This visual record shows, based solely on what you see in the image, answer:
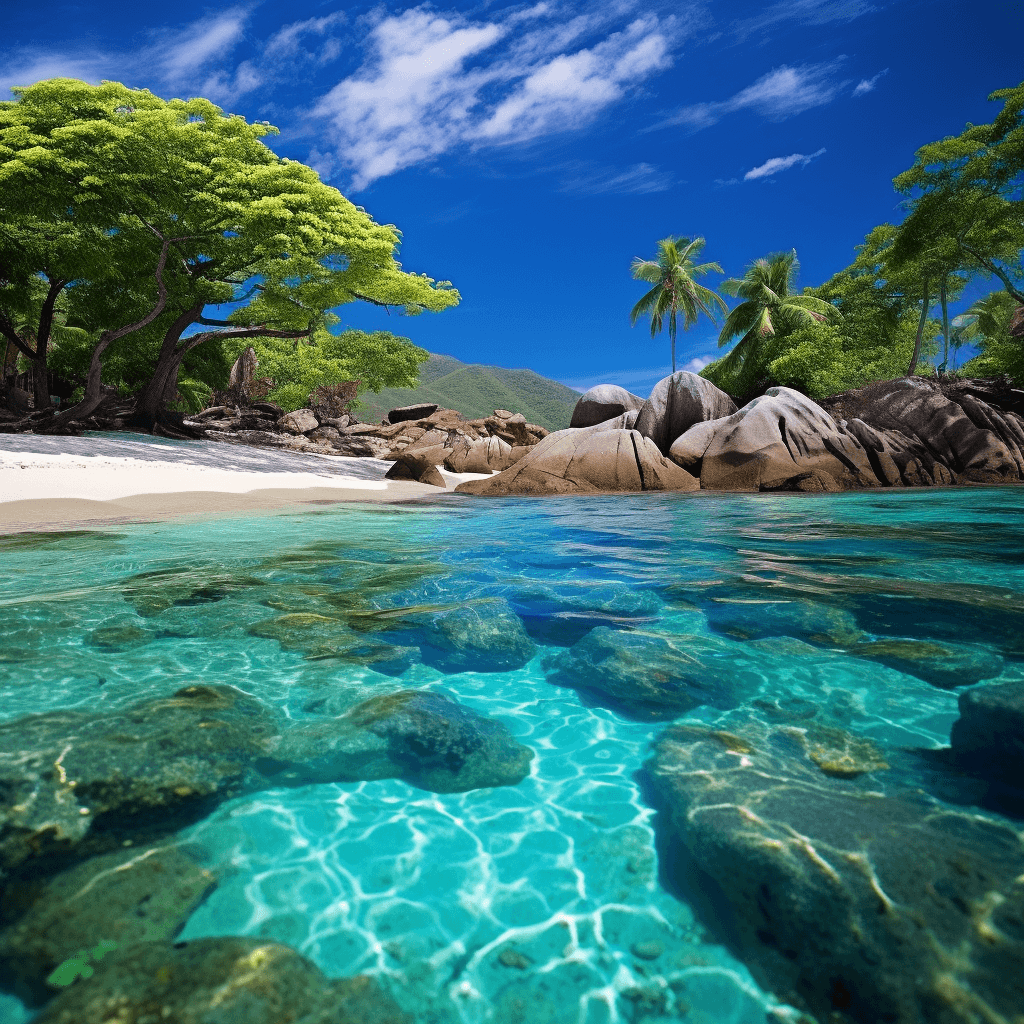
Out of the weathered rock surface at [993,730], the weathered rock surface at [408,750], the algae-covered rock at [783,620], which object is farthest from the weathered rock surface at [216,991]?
the algae-covered rock at [783,620]

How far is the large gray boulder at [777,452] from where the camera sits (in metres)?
15.5

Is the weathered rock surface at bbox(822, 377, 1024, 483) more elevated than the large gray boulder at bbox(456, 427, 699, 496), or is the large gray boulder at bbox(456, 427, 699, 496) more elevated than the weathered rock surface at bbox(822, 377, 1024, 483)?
the weathered rock surface at bbox(822, 377, 1024, 483)

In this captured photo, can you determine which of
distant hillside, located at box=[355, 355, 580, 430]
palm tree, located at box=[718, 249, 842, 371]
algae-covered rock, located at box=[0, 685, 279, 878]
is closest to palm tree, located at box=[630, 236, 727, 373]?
palm tree, located at box=[718, 249, 842, 371]

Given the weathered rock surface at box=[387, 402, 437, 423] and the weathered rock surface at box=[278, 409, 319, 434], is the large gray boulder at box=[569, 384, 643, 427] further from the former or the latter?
the weathered rock surface at box=[278, 409, 319, 434]

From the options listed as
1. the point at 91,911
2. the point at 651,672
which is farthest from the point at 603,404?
the point at 91,911

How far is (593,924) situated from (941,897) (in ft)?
3.13

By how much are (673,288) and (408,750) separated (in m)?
35.6

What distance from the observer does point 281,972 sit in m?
1.39

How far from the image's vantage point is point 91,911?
1533 mm

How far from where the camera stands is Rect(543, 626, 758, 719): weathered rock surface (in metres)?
2.88

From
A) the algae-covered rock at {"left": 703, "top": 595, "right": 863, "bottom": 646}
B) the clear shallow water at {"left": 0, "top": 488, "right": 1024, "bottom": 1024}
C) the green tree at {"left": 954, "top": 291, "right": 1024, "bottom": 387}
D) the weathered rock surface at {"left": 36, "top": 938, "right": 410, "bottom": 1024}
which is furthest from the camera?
the green tree at {"left": 954, "top": 291, "right": 1024, "bottom": 387}

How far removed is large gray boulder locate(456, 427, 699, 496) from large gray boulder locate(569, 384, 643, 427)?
549cm

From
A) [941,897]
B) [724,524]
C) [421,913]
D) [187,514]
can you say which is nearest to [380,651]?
[421,913]

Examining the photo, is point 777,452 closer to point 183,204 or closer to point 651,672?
point 651,672
